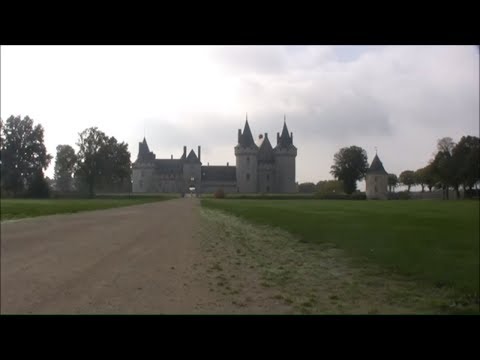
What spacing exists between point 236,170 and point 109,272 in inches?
1435

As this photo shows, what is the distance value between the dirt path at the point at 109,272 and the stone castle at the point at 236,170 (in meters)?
3.34

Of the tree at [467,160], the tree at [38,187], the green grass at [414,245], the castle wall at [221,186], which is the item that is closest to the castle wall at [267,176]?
the green grass at [414,245]

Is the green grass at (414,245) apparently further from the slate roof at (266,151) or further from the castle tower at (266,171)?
the slate roof at (266,151)

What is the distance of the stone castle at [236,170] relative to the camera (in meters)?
10.4

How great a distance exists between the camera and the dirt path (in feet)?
31.7

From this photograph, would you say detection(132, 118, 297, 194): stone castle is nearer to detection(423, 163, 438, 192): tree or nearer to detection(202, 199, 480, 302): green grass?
detection(202, 199, 480, 302): green grass

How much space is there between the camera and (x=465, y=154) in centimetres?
7306

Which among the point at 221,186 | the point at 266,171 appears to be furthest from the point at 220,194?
the point at 266,171

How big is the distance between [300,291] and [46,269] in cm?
950

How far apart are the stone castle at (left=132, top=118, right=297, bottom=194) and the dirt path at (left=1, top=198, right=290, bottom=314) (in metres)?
3.34

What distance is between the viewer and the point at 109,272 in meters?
13.9

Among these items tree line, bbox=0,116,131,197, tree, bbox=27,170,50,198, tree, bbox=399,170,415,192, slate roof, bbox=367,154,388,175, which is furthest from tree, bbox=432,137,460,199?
tree, bbox=27,170,50,198
